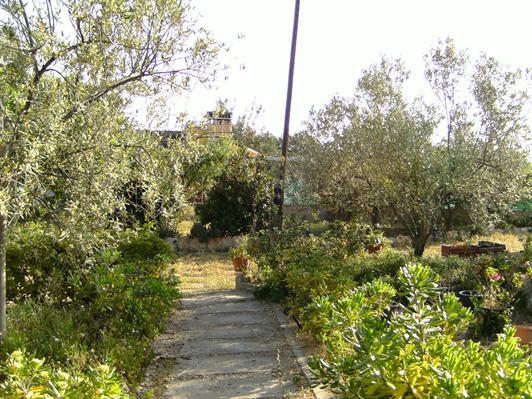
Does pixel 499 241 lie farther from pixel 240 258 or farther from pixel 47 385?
pixel 47 385

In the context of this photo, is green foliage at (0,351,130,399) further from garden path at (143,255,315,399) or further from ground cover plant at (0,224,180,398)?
garden path at (143,255,315,399)

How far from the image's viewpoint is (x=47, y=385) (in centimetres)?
301

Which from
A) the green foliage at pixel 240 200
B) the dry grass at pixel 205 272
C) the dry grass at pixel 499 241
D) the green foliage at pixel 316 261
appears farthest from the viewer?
the dry grass at pixel 499 241

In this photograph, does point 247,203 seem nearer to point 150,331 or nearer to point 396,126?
point 396,126

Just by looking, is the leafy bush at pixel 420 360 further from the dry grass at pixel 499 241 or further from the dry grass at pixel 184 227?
the dry grass at pixel 184 227

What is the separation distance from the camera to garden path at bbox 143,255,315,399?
195 inches

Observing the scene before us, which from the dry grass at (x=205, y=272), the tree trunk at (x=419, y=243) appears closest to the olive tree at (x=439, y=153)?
the tree trunk at (x=419, y=243)

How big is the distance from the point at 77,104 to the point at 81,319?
2.59 meters

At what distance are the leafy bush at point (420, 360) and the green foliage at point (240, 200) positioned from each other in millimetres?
10797

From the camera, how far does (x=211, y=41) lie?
5.16 m

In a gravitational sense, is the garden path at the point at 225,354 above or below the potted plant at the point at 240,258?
below

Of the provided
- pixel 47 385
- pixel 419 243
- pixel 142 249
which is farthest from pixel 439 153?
pixel 47 385

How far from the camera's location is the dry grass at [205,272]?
37.4 ft

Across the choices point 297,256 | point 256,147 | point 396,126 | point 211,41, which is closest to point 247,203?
point 396,126
